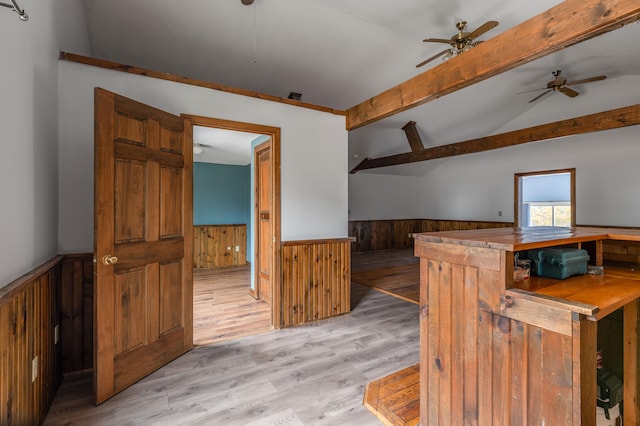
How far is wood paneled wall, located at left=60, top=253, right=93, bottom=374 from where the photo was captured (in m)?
2.24

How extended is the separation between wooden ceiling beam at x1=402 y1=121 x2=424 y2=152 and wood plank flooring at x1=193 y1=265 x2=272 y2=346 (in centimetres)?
448

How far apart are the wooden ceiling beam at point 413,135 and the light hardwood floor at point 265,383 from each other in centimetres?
452

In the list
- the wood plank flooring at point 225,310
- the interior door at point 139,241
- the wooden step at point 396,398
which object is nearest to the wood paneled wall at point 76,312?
the interior door at point 139,241

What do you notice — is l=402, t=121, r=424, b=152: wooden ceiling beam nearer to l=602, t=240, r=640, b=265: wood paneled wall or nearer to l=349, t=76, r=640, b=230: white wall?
l=349, t=76, r=640, b=230: white wall

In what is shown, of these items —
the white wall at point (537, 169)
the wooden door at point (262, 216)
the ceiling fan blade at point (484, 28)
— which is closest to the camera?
the ceiling fan blade at point (484, 28)

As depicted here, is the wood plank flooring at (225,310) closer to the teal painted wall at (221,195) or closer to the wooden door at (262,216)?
the wooden door at (262,216)

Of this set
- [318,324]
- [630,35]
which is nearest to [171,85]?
[318,324]

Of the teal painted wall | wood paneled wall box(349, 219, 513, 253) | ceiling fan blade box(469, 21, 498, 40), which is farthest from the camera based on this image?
wood paneled wall box(349, 219, 513, 253)

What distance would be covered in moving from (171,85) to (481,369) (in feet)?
9.90

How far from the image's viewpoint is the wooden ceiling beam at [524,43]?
5.30 ft

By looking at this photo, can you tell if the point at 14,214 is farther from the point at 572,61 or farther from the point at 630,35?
the point at 572,61

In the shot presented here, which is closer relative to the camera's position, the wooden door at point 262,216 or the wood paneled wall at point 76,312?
the wood paneled wall at point 76,312

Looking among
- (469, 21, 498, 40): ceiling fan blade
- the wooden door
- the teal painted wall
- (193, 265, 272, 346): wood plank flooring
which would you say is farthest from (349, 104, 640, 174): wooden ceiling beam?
(193, 265, 272, 346): wood plank flooring

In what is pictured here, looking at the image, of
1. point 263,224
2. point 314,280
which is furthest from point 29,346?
point 263,224
